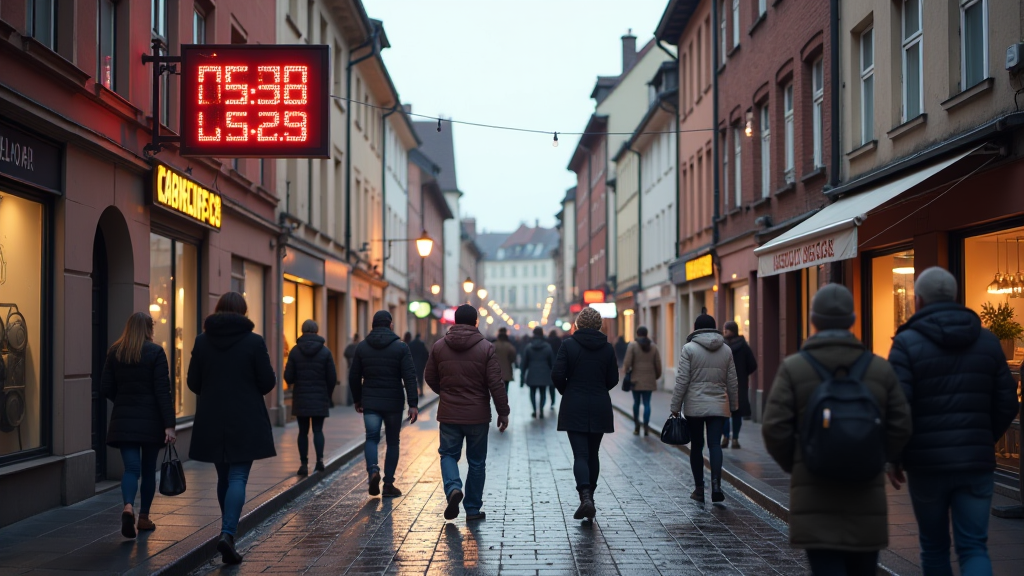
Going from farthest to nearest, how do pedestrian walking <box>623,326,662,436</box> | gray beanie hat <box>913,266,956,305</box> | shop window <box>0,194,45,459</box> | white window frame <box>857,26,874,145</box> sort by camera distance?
pedestrian walking <box>623,326,662,436</box> < white window frame <box>857,26,874,145</box> < shop window <box>0,194,45,459</box> < gray beanie hat <box>913,266,956,305</box>

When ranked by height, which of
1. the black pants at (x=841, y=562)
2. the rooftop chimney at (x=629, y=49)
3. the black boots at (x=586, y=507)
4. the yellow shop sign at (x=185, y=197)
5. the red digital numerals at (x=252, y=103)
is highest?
the rooftop chimney at (x=629, y=49)

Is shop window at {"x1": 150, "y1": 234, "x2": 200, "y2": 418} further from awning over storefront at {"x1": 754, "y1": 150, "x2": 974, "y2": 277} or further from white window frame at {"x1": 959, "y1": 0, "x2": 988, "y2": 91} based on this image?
white window frame at {"x1": 959, "y1": 0, "x2": 988, "y2": 91}

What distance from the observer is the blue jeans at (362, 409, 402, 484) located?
1176 cm

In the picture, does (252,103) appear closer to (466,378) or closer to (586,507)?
(466,378)

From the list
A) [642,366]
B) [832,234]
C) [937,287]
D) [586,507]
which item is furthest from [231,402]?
[642,366]

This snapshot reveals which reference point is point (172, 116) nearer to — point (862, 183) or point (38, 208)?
point (38, 208)

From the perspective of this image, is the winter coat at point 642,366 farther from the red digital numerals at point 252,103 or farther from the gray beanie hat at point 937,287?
the gray beanie hat at point 937,287

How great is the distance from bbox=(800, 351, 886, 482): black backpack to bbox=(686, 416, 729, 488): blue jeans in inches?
233

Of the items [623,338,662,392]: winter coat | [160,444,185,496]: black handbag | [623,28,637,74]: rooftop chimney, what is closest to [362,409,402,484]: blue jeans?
[160,444,185,496]: black handbag

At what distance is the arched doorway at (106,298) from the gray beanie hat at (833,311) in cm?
885

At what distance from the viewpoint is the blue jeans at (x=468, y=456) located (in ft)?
33.2

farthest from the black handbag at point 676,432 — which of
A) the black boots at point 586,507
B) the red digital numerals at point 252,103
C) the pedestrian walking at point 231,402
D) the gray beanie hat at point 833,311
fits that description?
the red digital numerals at point 252,103

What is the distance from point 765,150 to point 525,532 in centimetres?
1491

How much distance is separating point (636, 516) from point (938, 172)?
456 cm
